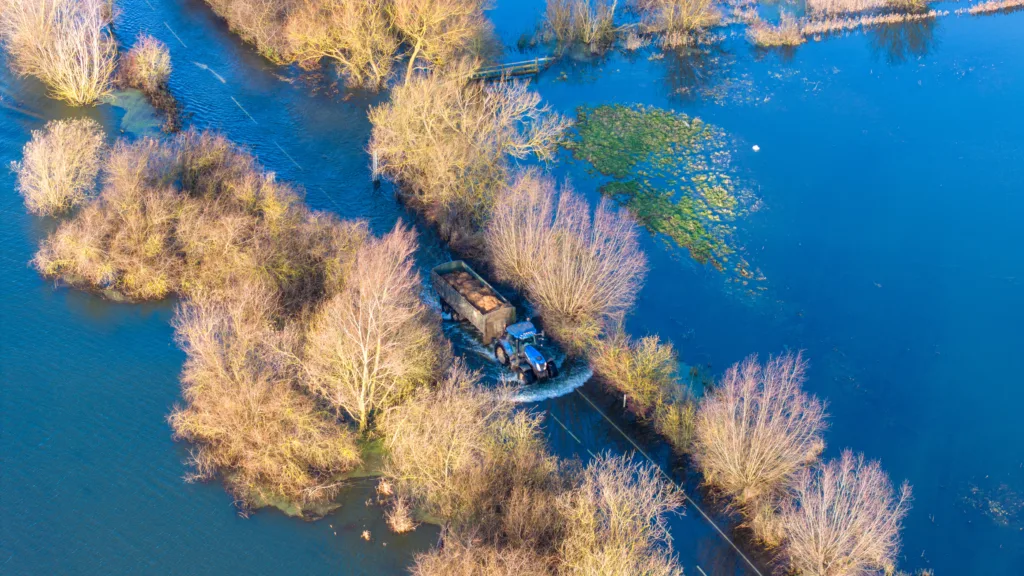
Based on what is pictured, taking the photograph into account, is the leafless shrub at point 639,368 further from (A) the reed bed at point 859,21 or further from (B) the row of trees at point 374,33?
(A) the reed bed at point 859,21

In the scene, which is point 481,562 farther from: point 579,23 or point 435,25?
point 579,23

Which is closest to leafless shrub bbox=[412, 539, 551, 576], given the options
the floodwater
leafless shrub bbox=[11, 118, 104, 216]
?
the floodwater

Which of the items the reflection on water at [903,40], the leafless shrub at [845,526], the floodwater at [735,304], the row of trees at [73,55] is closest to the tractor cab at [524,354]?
the floodwater at [735,304]

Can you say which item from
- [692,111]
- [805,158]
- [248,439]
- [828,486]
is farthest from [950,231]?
[248,439]

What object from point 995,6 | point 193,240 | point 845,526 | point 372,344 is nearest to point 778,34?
point 995,6

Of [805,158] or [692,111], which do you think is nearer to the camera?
[805,158]

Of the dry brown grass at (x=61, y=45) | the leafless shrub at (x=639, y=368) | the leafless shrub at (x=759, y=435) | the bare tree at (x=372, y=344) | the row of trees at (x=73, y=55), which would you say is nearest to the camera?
the leafless shrub at (x=759, y=435)

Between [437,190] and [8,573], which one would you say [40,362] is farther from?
[437,190]
